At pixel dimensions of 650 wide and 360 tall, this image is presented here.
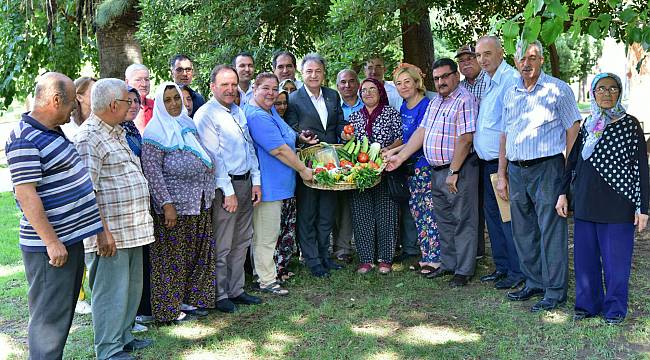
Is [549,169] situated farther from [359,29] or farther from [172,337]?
[172,337]

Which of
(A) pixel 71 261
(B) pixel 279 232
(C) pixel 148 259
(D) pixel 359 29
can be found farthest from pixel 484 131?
(A) pixel 71 261

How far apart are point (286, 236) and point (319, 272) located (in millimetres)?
476

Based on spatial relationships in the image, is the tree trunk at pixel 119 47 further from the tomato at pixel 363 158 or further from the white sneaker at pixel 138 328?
the white sneaker at pixel 138 328

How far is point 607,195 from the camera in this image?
4578mm

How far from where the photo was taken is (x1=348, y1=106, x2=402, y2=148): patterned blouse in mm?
6129

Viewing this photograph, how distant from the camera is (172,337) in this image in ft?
15.7

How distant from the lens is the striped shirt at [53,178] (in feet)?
11.2

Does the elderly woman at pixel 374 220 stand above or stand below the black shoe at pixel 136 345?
above

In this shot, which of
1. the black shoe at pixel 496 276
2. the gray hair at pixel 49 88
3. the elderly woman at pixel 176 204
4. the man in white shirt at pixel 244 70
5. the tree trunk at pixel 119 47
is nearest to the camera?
the gray hair at pixel 49 88

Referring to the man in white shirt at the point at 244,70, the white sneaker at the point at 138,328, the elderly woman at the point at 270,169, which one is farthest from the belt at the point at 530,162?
the white sneaker at the point at 138,328

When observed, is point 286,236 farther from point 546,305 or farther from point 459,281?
point 546,305

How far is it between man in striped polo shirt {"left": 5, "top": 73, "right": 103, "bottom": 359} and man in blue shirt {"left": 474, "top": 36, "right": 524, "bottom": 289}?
130 inches

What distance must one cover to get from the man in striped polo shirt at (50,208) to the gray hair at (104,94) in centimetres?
40

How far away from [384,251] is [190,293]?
2.05 m
